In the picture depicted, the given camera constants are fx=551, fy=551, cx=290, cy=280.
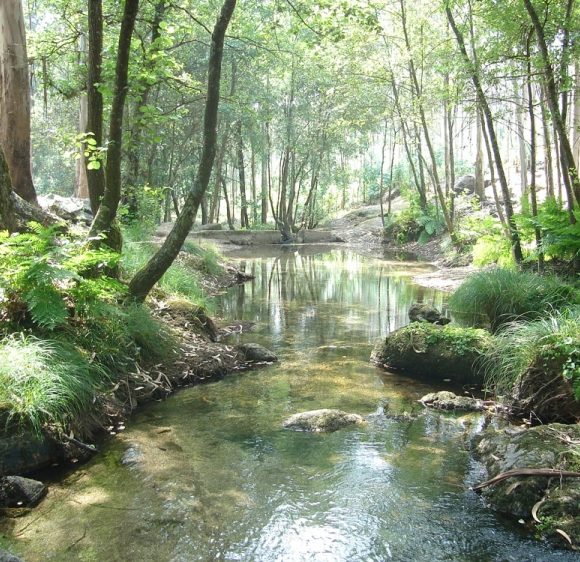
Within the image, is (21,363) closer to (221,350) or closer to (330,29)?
(221,350)

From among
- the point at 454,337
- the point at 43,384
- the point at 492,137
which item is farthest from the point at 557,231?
the point at 43,384

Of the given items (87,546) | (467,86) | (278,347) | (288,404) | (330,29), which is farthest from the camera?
(467,86)

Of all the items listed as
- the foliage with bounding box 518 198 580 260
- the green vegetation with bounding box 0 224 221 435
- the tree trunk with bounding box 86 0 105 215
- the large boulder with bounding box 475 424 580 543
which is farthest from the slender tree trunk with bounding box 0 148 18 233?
the foliage with bounding box 518 198 580 260

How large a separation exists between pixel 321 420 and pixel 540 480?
227cm

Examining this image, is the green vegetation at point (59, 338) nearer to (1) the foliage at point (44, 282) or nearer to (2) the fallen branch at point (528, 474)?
(1) the foliage at point (44, 282)

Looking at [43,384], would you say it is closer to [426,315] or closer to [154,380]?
[154,380]

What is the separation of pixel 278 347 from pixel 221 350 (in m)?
1.25

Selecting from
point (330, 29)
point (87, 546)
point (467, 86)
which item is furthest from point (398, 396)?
point (467, 86)

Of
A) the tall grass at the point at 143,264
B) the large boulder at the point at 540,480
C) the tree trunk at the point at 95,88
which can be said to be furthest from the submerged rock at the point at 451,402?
the tree trunk at the point at 95,88

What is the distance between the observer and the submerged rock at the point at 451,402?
20.9 feet

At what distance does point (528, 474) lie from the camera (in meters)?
4.24

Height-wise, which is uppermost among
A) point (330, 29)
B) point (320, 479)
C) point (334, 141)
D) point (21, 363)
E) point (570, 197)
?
point (334, 141)

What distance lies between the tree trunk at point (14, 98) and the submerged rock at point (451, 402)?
7.58 meters

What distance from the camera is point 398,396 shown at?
685 cm
